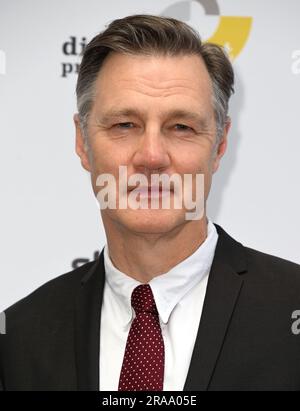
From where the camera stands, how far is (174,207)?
5.06 ft

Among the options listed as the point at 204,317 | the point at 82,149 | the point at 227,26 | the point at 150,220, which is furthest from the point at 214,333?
the point at 227,26

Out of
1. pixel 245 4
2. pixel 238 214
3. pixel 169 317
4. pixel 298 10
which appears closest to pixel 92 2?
pixel 245 4

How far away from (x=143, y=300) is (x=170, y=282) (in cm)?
8

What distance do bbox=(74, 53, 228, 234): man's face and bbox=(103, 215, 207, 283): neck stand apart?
4 cm

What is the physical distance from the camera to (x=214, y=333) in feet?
4.91

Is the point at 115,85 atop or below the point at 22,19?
below

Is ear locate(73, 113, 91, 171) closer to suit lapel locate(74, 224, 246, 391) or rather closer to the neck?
the neck

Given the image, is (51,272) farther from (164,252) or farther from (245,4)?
(245,4)

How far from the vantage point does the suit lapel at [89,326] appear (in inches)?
60.4

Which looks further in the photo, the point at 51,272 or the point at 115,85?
the point at 51,272

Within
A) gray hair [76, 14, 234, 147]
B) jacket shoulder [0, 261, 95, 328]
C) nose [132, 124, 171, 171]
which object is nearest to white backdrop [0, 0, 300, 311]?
jacket shoulder [0, 261, 95, 328]

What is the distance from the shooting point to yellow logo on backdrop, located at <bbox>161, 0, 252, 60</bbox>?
2078 millimetres

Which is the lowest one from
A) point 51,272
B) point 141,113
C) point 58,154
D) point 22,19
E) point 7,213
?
point 51,272

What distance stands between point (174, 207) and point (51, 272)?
0.71 meters
